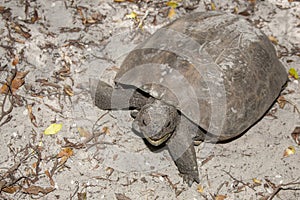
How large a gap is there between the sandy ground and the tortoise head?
1.36 ft

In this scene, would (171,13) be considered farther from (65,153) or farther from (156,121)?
(65,153)

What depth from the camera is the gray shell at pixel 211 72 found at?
3430mm

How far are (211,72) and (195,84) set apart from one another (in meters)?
0.16

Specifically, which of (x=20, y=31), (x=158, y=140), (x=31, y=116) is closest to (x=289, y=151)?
(x=158, y=140)

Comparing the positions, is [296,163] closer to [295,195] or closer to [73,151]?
[295,195]

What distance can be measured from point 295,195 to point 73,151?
6.15 feet

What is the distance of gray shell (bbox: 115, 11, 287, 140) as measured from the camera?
3.43 metres

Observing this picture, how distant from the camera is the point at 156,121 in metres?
3.34

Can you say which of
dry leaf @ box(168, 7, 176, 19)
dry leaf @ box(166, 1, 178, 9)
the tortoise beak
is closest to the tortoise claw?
the tortoise beak

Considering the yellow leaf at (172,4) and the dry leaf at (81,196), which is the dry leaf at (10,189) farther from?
the yellow leaf at (172,4)

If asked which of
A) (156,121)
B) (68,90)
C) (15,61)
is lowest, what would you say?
(68,90)

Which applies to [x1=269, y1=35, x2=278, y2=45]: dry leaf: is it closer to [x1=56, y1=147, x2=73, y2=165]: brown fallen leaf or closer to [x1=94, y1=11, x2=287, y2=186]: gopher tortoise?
[x1=94, y1=11, x2=287, y2=186]: gopher tortoise

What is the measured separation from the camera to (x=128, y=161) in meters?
3.73

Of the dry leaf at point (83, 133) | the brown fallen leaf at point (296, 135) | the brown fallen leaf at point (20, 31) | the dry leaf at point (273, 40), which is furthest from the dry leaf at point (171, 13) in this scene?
the brown fallen leaf at point (296, 135)
